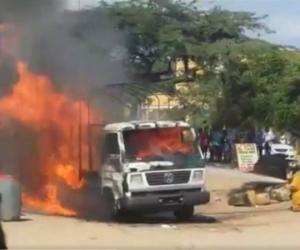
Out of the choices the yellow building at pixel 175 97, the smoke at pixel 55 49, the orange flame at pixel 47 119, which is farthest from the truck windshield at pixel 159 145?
the yellow building at pixel 175 97

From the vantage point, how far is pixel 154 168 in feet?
48.1

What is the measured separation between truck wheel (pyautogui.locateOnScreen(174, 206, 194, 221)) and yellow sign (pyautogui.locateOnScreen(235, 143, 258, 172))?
28.1 feet

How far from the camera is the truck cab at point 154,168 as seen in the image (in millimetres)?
14672

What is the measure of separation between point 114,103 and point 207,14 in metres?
10.6

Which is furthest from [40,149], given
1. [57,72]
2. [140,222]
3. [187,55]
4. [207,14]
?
[207,14]

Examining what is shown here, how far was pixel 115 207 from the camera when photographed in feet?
49.5

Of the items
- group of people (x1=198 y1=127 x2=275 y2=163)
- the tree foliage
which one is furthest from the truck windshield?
group of people (x1=198 y1=127 x2=275 y2=163)

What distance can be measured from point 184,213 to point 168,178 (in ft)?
4.33

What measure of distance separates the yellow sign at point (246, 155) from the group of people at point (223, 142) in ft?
13.7

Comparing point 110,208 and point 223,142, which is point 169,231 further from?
point 223,142

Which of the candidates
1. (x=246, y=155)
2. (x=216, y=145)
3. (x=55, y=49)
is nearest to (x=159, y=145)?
(x=55, y=49)

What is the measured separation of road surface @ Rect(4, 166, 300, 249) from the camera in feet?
39.0

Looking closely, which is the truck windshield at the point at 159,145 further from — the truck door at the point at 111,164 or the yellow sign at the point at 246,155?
the yellow sign at the point at 246,155

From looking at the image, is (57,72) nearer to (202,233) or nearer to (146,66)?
(202,233)
